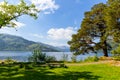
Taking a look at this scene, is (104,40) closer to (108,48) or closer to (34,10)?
(108,48)

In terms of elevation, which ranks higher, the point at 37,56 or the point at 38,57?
the point at 37,56

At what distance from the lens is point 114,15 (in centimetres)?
4456

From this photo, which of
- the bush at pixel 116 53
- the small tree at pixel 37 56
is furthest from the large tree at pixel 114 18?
the small tree at pixel 37 56

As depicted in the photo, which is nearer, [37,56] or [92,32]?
[37,56]

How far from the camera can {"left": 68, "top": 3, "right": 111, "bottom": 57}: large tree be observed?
5506 cm

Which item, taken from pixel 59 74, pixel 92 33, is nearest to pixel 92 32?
pixel 92 33

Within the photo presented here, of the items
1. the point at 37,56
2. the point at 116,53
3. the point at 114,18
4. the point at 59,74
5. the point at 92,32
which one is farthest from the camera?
the point at 92,32

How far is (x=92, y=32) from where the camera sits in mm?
56250

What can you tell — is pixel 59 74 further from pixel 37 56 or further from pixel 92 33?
pixel 92 33

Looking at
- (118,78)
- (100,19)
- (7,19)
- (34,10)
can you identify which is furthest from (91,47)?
(118,78)

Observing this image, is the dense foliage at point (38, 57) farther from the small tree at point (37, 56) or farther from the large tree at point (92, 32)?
the large tree at point (92, 32)

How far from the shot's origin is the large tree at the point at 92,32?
55062 millimetres

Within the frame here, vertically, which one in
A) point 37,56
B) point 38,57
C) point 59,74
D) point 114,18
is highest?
point 114,18

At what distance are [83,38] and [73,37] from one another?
7.10ft
